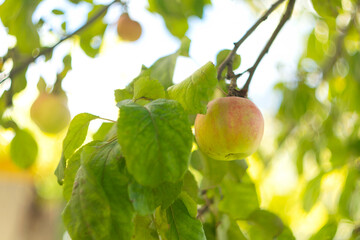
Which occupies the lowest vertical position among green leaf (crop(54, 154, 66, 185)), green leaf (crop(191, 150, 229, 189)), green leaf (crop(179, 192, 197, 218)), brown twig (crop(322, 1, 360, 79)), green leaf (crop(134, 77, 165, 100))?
brown twig (crop(322, 1, 360, 79))

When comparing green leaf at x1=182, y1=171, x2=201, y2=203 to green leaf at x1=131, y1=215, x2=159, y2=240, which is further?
green leaf at x1=182, y1=171, x2=201, y2=203

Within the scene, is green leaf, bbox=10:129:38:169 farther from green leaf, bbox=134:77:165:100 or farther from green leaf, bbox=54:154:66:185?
green leaf, bbox=134:77:165:100

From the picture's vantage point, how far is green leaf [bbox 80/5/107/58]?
127 cm

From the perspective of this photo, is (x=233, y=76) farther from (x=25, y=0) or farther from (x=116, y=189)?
(x=25, y=0)

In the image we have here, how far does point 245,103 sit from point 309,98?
0.94 metres

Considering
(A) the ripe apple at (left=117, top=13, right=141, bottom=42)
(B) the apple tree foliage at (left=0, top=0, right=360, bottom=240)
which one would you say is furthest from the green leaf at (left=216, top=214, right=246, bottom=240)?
(A) the ripe apple at (left=117, top=13, right=141, bottom=42)

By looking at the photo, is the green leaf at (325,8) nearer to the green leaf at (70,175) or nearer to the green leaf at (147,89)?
the green leaf at (147,89)

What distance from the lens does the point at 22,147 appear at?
118cm

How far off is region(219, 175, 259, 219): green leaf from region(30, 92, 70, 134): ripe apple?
0.62 meters

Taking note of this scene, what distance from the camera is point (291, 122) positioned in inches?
66.9

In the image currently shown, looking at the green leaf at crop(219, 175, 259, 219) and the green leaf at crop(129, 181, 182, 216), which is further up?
the green leaf at crop(129, 181, 182, 216)

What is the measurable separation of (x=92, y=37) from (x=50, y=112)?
277mm

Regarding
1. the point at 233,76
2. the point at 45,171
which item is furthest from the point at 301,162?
the point at 45,171

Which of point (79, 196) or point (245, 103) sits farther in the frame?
point (245, 103)
